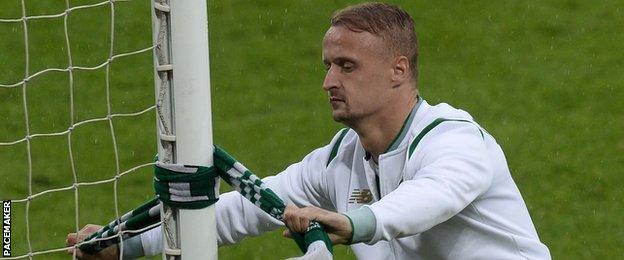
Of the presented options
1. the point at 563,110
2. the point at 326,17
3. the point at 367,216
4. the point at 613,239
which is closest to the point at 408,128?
the point at 367,216

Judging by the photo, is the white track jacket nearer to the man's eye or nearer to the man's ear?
the man's ear

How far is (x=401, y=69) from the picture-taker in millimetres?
5629

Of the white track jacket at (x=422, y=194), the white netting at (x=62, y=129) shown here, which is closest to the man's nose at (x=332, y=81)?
the white track jacket at (x=422, y=194)

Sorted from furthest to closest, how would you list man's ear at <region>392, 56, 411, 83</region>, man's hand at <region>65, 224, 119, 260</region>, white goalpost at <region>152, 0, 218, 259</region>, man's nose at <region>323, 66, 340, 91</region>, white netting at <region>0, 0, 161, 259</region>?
white netting at <region>0, 0, 161, 259</region>, man's hand at <region>65, 224, 119, 260</region>, man's ear at <region>392, 56, 411, 83</region>, man's nose at <region>323, 66, 340, 91</region>, white goalpost at <region>152, 0, 218, 259</region>

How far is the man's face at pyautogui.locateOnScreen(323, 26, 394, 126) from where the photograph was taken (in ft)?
18.0

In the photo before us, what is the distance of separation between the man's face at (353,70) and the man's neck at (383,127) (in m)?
0.07

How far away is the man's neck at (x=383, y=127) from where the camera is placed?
5.62 m

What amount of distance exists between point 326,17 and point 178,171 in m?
6.94

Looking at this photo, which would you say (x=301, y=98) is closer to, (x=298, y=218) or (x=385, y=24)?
(x=385, y=24)

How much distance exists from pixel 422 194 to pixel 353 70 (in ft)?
1.89

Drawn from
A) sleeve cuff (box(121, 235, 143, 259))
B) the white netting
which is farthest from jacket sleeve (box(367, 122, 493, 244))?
the white netting

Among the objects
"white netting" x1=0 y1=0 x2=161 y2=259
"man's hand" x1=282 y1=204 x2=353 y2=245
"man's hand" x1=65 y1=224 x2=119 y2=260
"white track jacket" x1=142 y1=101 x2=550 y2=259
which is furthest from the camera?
"white netting" x1=0 y1=0 x2=161 y2=259

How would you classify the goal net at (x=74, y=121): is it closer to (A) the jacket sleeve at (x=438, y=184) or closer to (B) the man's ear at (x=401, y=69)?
(B) the man's ear at (x=401, y=69)

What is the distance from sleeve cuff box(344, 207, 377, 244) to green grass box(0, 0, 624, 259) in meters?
4.74
